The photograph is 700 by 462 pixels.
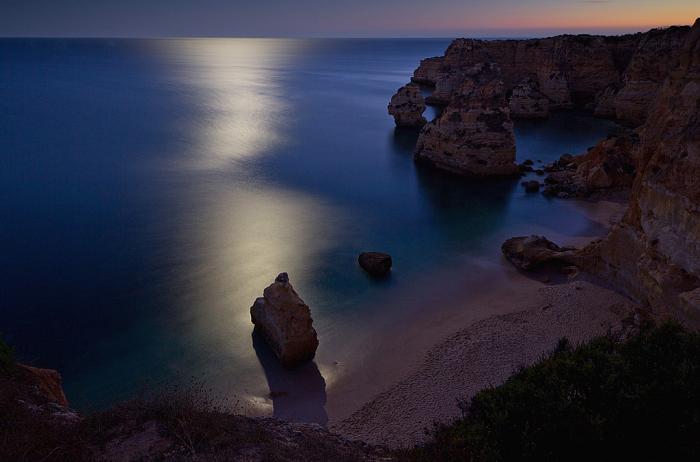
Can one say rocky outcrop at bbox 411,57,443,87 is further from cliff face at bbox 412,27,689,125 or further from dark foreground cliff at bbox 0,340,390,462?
dark foreground cliff at bbox 0,340,390,462

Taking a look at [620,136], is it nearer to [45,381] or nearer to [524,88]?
[524,88]

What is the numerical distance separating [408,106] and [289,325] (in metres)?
42.7

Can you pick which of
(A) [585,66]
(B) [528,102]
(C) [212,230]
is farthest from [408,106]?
(C) [212,230]

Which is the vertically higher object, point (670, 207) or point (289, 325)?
point (670, 207)

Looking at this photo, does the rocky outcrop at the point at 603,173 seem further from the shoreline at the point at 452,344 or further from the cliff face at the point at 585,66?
the cliff face at the point at 585,66

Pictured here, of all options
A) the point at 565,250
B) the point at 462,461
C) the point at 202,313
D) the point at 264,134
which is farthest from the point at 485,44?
the point at 462,461

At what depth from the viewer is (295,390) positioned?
1330cm

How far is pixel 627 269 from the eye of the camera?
16.6m

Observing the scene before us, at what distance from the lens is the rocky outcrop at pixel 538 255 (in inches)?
772

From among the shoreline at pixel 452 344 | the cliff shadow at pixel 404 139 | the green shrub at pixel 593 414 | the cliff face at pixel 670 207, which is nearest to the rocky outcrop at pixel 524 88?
the cliff shadow at pixel 404 139

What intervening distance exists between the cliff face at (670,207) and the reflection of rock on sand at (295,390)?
1037cm

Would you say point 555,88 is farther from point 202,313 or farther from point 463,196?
point 202,313

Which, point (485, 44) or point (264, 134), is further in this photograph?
point (485, 44)

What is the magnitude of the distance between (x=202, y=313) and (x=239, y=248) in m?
6.37
